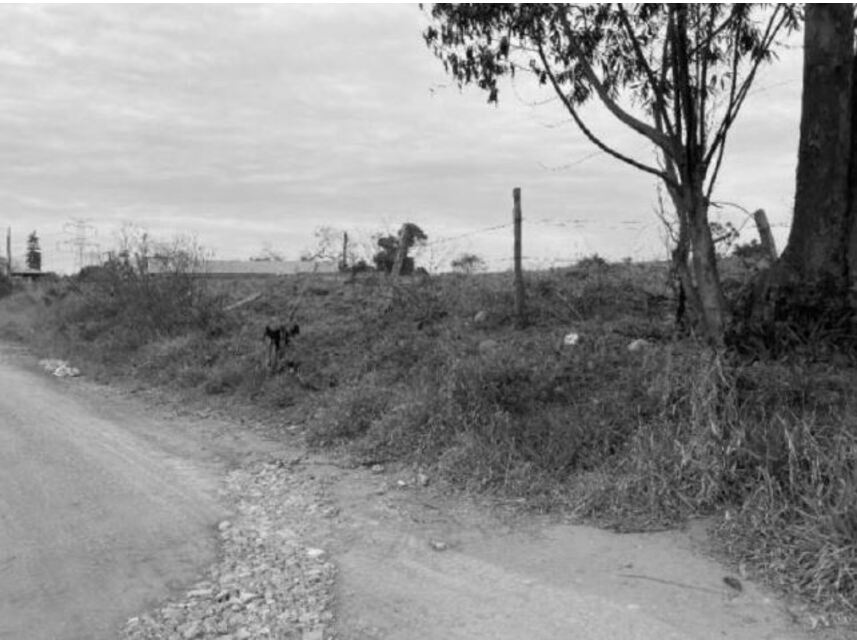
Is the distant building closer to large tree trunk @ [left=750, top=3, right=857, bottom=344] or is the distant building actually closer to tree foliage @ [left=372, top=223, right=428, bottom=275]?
tree foliage @ [left=372, top=223, right=428, bottom=275]

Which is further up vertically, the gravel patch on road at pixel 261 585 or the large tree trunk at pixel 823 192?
the large tree trunk at pixel 823 192

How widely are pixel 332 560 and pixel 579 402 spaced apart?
9.01 feet

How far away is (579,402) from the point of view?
681 centimetres

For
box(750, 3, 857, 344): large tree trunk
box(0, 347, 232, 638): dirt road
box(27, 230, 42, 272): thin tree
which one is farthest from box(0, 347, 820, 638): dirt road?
box(27, 230, 42, 272): thin tree

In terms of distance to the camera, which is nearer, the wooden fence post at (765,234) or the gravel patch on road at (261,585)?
the gravel patch on road at (261,585)

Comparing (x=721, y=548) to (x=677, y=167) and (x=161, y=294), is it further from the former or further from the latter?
(x=161, y=294)

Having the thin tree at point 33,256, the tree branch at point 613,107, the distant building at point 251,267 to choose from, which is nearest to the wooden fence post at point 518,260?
the tree branch at point 613,107

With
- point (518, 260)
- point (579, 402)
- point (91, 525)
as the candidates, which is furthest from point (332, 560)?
point (518, 260)

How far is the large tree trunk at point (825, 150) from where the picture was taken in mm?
6836

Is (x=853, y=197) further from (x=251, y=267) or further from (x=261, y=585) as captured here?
(x=251, y=267)

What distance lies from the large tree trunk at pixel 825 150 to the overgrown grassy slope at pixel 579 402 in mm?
867

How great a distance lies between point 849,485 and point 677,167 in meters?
3.93

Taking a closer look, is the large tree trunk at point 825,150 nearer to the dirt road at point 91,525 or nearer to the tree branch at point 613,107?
the tree branch at point 613,107

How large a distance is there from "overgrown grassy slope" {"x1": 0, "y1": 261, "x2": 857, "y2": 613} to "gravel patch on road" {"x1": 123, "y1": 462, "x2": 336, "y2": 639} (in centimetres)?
129
